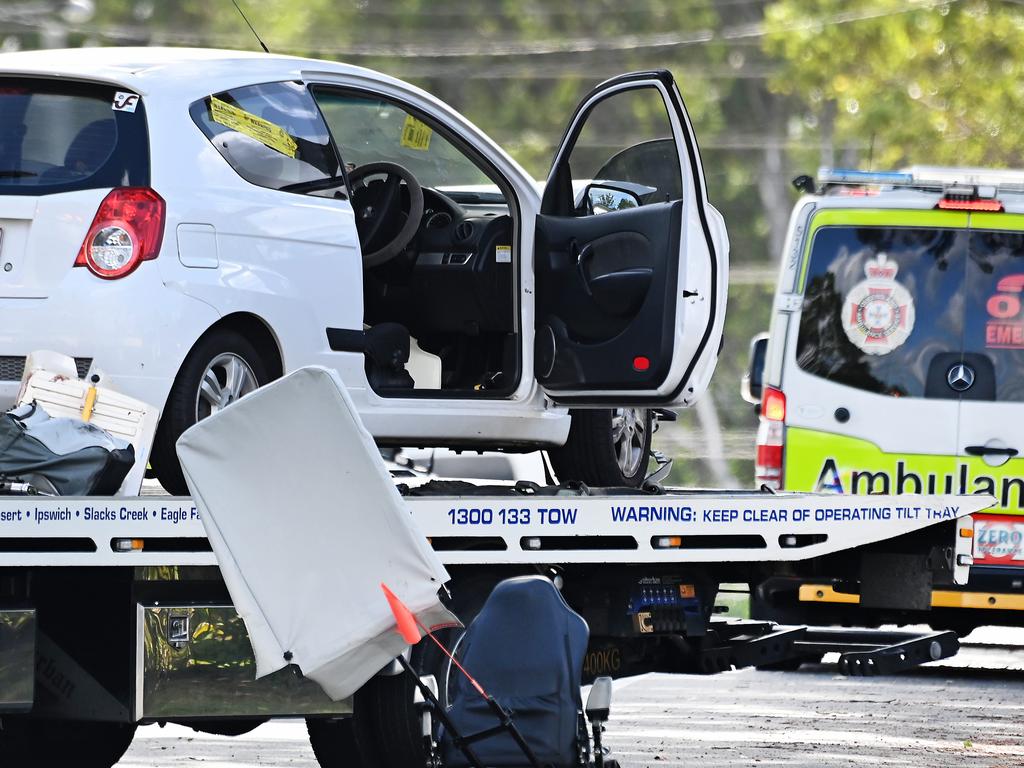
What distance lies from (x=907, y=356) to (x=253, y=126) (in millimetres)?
4452

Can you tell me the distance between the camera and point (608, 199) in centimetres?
779

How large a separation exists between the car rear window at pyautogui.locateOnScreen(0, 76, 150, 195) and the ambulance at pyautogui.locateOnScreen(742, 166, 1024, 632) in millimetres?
4523

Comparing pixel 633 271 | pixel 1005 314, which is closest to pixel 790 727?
pixel 1005 314

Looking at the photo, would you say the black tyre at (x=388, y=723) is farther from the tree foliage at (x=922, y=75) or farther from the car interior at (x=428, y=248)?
the tree foliage at (x=922, y=75)

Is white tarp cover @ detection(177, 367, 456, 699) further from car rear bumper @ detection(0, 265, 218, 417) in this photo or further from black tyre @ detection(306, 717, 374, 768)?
black tyre @ detection(306, 717, 374, 768)

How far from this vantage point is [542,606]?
19.7ft

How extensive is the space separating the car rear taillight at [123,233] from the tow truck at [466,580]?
3.05 feet

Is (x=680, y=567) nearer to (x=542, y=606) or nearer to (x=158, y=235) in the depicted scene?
(x=542, y=606)

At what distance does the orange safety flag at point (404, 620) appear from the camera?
5.46m

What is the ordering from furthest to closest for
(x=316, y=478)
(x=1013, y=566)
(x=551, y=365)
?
(x=1013, y=566), (x=551, y=365), (x=316, y=478)

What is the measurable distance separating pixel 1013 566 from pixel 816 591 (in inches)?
70.9

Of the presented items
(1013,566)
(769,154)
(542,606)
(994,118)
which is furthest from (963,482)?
(769,154)

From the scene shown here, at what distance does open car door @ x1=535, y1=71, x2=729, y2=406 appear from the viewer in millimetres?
7453

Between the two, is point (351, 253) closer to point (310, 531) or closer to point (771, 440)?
point (310, 531)
